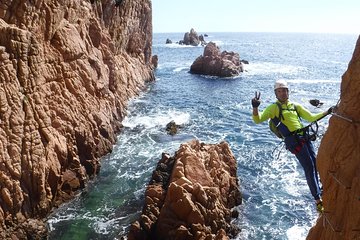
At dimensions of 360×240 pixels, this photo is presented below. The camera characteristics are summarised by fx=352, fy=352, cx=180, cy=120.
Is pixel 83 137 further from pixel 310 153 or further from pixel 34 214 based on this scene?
pixel 310 153

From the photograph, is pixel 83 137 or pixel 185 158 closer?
pixel 185 158

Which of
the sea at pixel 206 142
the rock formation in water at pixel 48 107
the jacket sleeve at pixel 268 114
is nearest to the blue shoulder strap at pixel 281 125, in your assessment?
the jacket sleeve at pixel 268 114

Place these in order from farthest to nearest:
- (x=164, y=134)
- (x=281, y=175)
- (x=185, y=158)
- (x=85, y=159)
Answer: (x=164, y=134) → (x=281, y=175) → (x=85, y=159) → (x=185, y=158)

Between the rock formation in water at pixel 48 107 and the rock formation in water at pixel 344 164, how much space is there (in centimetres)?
1530

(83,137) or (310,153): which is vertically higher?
(310,153)

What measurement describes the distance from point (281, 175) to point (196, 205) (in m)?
11.2

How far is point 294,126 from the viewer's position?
10.5 meters

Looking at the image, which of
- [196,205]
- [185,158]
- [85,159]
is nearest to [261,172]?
[185,158]

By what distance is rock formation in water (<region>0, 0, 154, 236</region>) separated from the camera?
18672mm

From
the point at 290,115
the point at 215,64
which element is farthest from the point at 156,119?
the point at 215,64

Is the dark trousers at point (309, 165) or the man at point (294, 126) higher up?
the man at point (294, 126)

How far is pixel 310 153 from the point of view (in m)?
10.6

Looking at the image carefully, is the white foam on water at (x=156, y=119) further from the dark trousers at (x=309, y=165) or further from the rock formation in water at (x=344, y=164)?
the rock formation in water at (x=344, y=164)

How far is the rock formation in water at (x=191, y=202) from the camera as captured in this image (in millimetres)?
17078
